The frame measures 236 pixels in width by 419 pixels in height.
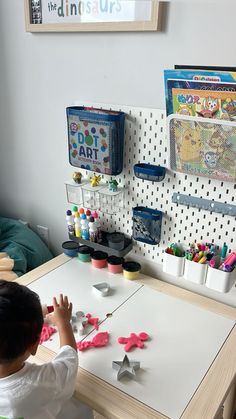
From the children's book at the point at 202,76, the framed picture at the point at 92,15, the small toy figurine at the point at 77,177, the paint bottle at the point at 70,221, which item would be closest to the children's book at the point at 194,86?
the children's book at the point at 202,76

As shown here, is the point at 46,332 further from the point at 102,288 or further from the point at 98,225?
the point at 98,225

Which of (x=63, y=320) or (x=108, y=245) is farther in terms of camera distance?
(x=108, y=245)

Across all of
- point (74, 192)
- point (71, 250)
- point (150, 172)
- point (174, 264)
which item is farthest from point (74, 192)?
point (174, 264)

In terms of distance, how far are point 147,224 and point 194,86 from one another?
448 mm

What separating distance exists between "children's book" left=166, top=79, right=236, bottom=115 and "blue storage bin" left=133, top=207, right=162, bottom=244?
1.08ft

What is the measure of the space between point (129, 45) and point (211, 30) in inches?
9.3

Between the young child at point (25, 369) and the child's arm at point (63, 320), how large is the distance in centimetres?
7

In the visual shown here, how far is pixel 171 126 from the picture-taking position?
95 centimetres

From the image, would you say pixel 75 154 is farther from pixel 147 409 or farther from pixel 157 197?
pixel 147 409

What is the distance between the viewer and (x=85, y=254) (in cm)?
126

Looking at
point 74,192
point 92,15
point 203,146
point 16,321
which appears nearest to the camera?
point 16,321

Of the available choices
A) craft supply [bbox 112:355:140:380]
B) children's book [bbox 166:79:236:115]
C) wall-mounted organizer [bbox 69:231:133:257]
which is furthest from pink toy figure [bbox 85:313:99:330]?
children's book [bbox 166:79:236:115]

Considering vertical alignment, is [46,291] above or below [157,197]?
below

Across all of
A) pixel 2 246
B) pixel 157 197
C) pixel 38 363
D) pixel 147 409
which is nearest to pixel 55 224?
pixel 2 246
